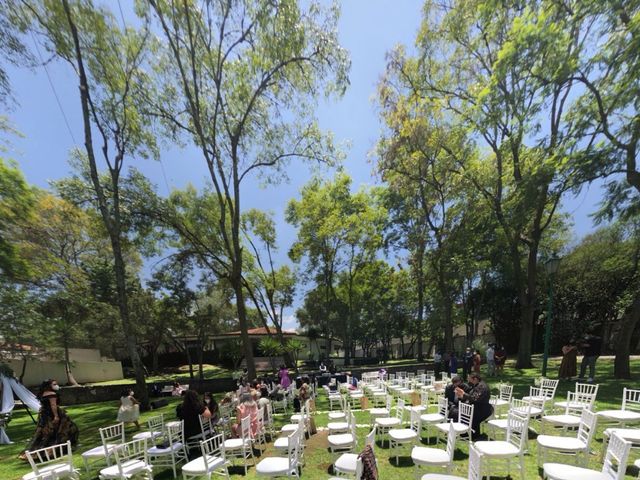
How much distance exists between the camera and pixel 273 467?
532cm

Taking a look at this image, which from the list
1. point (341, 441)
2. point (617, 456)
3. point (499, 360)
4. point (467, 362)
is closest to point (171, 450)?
point (341, 441)

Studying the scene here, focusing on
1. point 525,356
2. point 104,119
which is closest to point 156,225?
point 104,119

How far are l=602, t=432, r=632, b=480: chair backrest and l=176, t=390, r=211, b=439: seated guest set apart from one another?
6.72 metres

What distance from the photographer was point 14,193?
42.6 ft

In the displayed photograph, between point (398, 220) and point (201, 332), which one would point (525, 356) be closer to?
point (398, 220)

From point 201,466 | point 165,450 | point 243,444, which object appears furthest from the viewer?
point 165,450

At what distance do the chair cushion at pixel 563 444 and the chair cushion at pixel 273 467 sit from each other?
12.7ft

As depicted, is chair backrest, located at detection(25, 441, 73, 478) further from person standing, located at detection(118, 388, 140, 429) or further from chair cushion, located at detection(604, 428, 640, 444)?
chair cushion, located at detection(604, 428, 640, 444)

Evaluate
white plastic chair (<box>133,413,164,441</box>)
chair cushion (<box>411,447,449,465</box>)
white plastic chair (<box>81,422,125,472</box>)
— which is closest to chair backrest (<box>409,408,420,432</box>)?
chair cushion (<box>411,447,449,465</box>)

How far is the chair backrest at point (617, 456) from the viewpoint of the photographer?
333 cm

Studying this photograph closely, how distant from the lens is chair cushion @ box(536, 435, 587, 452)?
15.4 feet

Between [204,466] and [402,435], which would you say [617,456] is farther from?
[204,466]

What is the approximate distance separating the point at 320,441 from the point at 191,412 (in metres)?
3.09

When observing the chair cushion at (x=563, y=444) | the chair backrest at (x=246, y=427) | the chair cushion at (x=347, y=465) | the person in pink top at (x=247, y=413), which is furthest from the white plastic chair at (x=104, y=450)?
the chair cushion at (x=563, y=444)
